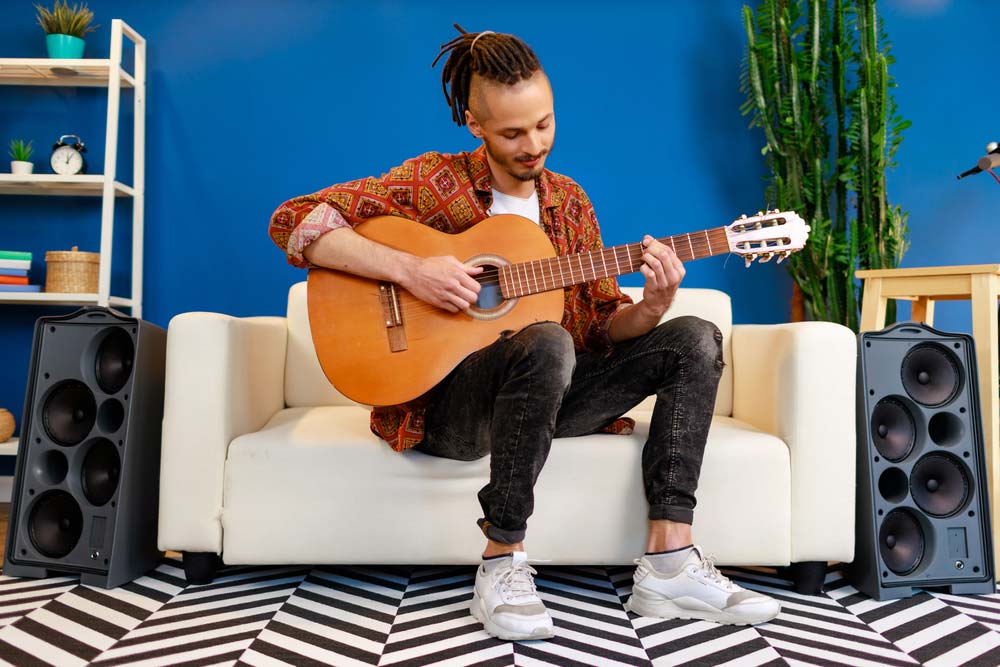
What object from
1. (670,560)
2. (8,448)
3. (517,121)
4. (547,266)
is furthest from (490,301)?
(8,448)

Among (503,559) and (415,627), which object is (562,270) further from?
(415,627)

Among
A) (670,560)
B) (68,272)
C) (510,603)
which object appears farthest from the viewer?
(68,272)

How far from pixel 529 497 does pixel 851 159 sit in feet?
5.42

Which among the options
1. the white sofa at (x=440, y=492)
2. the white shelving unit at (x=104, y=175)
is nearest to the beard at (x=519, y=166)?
the white sofa at (x=440, y=492)

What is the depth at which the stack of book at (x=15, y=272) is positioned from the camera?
2.48m

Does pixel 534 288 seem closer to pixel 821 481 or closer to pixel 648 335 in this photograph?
pixel 648 335

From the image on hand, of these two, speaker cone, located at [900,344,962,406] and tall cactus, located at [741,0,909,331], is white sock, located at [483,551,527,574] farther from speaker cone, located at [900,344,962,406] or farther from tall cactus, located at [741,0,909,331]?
tall cactus, located at [741,0,909,331]

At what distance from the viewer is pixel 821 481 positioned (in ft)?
5.17

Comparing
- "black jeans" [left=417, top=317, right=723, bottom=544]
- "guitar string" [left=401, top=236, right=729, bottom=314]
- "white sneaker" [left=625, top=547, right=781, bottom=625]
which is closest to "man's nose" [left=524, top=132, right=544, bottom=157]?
"guitar string" [left=401, top=236, right=729, bottom=314]

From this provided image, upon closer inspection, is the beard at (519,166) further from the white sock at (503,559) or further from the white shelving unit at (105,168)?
the white shelving unit at (105,168)

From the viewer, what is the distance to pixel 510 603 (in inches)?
52.8

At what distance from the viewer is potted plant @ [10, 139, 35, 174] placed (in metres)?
2.53

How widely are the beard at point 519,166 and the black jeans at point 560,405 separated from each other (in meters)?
0.34

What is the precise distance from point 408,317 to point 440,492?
1.14ft
